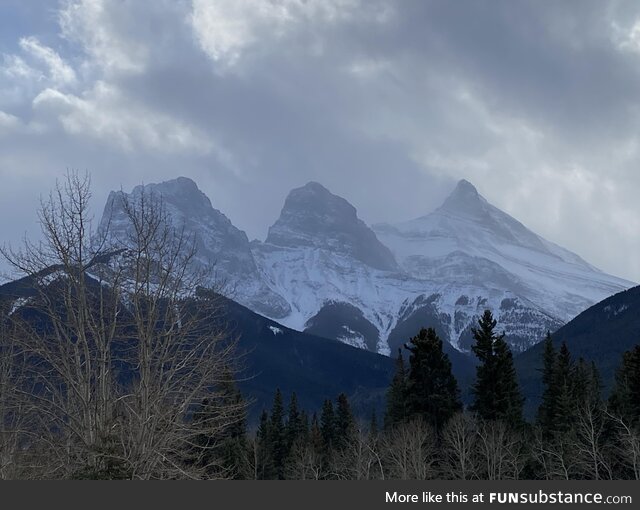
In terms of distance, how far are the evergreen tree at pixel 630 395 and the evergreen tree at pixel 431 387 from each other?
44.7 ft

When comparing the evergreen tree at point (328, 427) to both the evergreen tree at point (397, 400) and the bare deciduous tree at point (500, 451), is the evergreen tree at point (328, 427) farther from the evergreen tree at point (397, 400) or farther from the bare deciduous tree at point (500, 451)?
the bare deciduous tree at point (500, 451)

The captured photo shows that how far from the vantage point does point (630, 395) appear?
64.1 metres

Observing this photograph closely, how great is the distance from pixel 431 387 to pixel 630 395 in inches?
632

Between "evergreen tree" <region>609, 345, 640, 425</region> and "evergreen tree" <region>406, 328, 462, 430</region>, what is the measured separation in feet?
44.7

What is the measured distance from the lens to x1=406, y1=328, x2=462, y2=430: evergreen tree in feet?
219

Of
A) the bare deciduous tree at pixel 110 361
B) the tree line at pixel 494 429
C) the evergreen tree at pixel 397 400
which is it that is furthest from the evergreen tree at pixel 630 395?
the bare deciduous tree at pixel 110 361

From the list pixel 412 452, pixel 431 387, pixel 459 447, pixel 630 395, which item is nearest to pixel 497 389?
pixel 431 387

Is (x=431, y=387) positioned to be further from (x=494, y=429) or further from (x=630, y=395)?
(x=630, y=395)

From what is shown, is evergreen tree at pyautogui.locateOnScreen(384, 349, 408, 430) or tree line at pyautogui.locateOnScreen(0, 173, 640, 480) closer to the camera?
tree line at pyautogui.locateOnScreen(0, 173, 640, 480)

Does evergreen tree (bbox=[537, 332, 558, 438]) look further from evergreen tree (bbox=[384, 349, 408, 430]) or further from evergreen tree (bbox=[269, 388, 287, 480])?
evergreen tree (bbox=[269, 388, 287, 480])

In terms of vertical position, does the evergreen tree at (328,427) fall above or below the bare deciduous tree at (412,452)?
above

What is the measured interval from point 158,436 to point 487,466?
141ft

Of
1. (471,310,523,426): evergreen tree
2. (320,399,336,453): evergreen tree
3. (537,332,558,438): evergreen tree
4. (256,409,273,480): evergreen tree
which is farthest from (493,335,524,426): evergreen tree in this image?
(320,399,336,453): evergreen tree

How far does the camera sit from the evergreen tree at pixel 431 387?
219 feet
